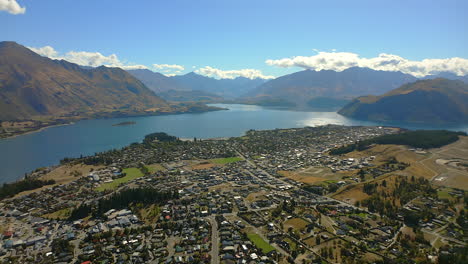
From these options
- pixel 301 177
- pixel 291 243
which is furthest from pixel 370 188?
pixel 291 243

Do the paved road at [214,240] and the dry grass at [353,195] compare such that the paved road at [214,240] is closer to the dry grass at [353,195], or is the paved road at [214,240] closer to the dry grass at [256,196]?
the dry grass at [256,196]

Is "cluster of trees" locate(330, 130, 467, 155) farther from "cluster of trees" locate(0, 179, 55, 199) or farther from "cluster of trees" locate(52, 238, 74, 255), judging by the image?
"cluster of trees" locate(0, 179, 55, 199)

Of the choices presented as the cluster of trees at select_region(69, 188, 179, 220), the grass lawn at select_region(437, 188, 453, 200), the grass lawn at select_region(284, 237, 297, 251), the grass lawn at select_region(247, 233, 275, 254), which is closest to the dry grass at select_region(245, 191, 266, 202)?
the grass lawn at select_region(247, 233, 275, 254)

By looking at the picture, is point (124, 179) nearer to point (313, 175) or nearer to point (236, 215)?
point (236, 215)

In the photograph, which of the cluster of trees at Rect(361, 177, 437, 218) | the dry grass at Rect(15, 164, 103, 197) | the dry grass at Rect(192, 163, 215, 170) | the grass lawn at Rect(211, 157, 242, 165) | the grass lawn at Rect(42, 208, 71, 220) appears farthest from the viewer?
the grass lawn at Rect(211, 157, 242, 165)

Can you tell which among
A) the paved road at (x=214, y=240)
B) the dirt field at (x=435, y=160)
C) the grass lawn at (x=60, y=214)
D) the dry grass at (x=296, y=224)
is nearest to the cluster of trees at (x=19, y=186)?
the grass lawn at (x=60, y=214)

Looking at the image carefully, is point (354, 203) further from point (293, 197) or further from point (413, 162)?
point (413, 162)
